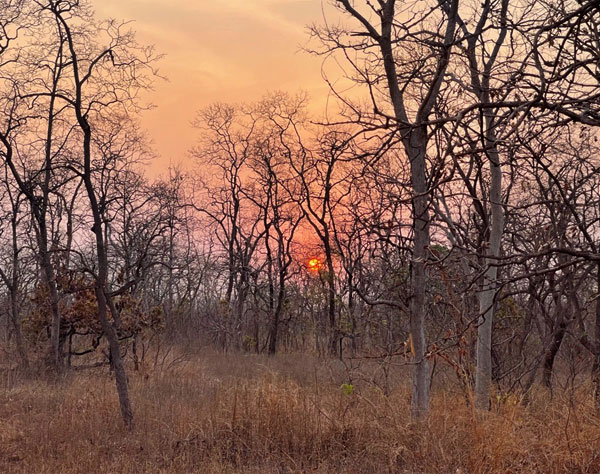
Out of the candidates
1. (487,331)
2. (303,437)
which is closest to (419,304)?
(487,331)

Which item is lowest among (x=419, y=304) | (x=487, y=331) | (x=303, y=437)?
(x=303, y=437)

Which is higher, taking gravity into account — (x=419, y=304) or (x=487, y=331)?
(x=419, y=304)

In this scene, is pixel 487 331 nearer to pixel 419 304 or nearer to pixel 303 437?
pixel 419 304

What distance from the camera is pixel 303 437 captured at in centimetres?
645

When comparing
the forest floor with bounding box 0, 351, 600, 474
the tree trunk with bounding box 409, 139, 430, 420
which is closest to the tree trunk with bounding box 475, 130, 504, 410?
the forest floor with bounding box 0, 351, 600, 474

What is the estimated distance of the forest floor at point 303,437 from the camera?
5.25 meters

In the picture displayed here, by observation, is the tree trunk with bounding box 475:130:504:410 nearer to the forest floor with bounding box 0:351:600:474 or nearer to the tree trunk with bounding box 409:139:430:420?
the forest floor with bounding box 0:351:600:474

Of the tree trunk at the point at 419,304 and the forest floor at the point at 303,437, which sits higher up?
the tree trunk at the point at 419,304

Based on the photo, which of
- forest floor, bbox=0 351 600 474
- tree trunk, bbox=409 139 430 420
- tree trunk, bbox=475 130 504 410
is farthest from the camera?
tree trunk, bbox=475 130 504 410

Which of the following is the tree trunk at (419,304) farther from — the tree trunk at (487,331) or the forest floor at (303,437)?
the tree trunk at (487,331)

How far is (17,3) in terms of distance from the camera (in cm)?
802

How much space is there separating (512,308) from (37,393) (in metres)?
9.34

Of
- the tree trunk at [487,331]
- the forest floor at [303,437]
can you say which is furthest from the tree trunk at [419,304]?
the tree trunk at [487,331]

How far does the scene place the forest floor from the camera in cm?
525
